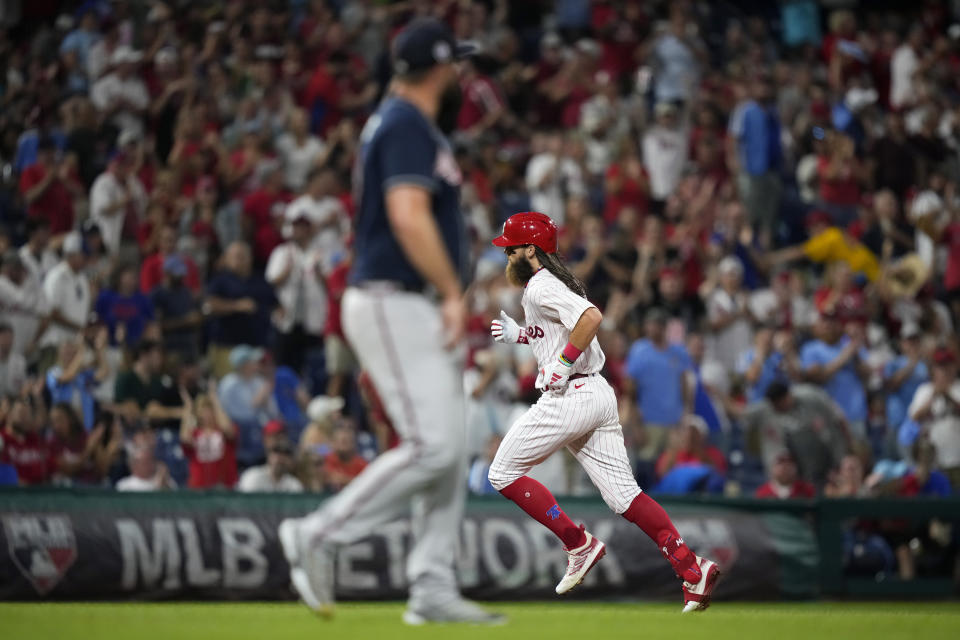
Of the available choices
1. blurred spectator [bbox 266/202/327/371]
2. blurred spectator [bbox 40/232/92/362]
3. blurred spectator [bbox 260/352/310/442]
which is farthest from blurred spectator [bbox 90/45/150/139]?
blurred spectator [bbox 260/352/310/442]

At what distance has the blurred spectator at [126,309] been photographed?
13.7 metres

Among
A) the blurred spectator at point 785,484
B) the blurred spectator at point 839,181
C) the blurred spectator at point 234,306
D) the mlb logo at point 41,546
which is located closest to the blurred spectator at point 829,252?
the blurred spectator at point 839,181

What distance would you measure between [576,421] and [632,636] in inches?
73.9

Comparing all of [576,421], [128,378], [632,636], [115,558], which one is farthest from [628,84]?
[632,636]

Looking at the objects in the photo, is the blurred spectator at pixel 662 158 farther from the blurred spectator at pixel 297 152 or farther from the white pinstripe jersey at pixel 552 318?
the white pinstripe jersey at pixel 552 318

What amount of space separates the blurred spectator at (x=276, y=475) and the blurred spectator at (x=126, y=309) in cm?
240

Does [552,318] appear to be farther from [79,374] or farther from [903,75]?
[903,75]

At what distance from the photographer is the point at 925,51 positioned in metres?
20.6

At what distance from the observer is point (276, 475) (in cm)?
1188

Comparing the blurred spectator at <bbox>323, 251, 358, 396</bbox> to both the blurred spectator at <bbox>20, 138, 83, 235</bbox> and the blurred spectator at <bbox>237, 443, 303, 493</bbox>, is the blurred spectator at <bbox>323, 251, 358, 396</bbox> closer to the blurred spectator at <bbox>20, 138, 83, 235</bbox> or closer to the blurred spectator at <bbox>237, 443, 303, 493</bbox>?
the blurred spectator at <bbox>237, 443, 303, 493</bbox>

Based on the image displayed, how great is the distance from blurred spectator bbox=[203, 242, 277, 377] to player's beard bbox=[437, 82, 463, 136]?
28.1ft

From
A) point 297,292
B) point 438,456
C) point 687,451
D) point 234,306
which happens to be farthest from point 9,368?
point 438,456

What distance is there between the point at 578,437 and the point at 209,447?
5576mm

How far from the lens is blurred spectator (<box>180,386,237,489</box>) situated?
485 inches
